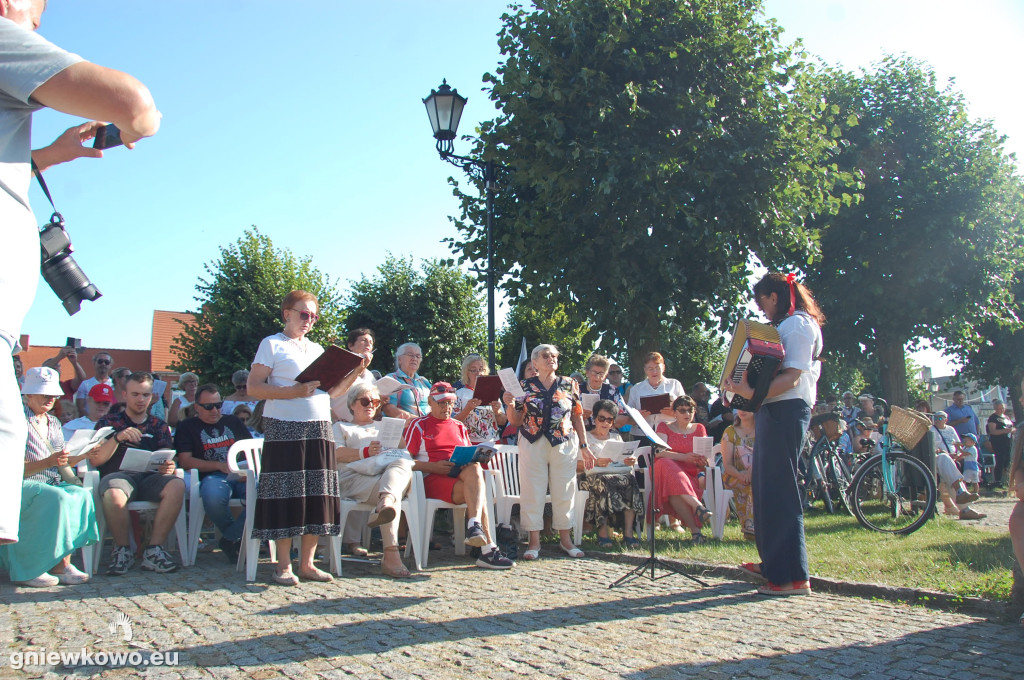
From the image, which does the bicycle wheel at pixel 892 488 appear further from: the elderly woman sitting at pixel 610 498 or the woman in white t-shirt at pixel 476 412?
the woman in white t-shirt at pixel 476 412

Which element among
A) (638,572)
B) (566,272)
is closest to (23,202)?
(638,572)

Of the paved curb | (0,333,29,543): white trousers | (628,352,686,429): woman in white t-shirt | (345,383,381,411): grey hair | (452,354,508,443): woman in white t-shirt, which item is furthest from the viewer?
(628,352,686,429): woman in white t-shirt

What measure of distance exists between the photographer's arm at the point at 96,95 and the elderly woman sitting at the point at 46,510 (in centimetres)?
477

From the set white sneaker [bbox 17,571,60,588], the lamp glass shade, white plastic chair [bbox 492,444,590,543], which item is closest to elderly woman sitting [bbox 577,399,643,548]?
white plastic chair [bbox 492,444,590,543]

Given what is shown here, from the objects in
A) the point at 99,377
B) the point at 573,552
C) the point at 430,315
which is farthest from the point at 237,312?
the point at 573,552

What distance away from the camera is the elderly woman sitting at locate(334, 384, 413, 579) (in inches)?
233

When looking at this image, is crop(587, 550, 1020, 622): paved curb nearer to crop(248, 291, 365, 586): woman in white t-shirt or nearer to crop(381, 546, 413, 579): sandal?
A: crop(381, 546, 413, 579): sandal

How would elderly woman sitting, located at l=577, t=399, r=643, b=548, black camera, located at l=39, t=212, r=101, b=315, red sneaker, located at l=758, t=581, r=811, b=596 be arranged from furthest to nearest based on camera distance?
elderly woman sitting, located at l=577, t=399, r=643, b=548 < red sneaker, located at l=758, t=581, r=811, b=596 < black camera, located at l=39, t=212, r=101, b=315

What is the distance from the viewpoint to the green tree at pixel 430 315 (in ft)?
103

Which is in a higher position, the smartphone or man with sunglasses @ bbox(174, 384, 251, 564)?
the smartphone

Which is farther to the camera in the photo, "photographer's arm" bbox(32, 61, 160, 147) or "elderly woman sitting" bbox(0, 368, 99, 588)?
"elderly woman sitting" bbox(0, 368, 99, 588)

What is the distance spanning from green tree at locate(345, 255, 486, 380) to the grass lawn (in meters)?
23.7

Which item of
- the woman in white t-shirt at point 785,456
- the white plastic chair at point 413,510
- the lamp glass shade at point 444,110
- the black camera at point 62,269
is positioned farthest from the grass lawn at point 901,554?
the lamp glass shade at point 444,110

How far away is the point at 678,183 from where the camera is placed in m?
14.2
